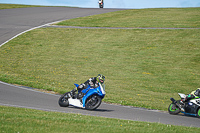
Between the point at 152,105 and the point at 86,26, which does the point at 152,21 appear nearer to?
the point at 86,26

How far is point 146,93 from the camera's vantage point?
61.0 feet

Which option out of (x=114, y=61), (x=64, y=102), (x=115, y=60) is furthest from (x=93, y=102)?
(x=115, y=60)

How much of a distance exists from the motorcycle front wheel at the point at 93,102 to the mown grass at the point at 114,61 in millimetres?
3355

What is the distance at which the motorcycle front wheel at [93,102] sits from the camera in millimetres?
12328

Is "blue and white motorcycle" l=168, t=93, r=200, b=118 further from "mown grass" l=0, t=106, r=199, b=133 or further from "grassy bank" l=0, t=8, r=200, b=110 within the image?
"mown grass" l=0, t=106, r=199, b=133

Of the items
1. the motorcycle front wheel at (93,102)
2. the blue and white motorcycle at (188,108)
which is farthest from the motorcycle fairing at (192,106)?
the motorcycle front wheel at (93,102)

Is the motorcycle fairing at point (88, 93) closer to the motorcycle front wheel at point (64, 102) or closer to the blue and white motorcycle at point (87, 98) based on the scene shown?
the blue and white motorcycle at point (87, 98)

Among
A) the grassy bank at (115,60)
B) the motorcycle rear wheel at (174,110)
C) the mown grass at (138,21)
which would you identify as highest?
the mown grass at (138,21)

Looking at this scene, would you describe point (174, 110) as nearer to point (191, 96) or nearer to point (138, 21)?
point (191, 96)

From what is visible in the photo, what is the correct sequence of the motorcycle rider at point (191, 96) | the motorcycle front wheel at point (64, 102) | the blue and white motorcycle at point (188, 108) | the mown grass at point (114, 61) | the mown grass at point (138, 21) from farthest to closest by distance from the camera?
the mown grass at point (138, 21), the mown grass at point (114, 61), the motorcycle rider at point (191, 96), the blue and white motorcycle at point (188, 108), the motorcycle front wheel at point (64, 102)

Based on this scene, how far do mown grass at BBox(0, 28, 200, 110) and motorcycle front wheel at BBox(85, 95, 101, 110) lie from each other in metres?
3.36

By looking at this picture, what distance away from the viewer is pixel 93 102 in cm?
1245

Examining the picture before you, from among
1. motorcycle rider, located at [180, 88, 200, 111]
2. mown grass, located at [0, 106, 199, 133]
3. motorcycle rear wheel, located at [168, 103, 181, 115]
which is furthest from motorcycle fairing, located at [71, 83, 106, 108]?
motorcycle rider, located at [180, 88, 200, 111]

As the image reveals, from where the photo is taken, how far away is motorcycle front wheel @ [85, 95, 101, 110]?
1233 centimetres
